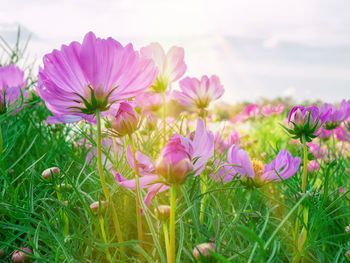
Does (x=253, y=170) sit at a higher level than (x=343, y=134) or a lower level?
higher

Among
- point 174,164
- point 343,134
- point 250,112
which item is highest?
point 174,164

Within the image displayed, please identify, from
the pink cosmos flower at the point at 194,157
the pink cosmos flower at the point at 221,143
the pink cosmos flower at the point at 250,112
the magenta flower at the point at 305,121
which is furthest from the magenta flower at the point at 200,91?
the pink cosmos flower at the point at 250,112

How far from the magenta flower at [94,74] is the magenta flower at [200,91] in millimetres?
407

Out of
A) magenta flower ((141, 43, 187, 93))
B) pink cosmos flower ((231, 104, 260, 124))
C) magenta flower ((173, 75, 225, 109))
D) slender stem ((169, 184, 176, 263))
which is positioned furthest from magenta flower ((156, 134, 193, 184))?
pink cosmos flower ((231, 104, 260, 124))

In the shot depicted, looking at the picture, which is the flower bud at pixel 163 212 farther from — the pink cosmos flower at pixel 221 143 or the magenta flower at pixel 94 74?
the pink cosmos flower at pixel 221 143

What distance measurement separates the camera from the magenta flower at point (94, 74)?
0.44 m

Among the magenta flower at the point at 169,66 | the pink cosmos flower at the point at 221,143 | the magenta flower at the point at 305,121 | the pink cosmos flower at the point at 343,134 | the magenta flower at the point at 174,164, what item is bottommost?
the pink cosmos flower at the point at 343,134

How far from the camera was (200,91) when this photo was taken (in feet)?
2.84

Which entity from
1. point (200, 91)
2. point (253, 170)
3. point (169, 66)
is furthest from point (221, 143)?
point (253, 170)

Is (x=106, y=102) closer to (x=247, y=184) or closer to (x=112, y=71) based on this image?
(x=112, y=71)

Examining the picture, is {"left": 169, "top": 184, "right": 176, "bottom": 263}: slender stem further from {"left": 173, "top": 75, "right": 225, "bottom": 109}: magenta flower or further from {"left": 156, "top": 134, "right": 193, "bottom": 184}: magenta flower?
{"left": 173, "top": 75, "right": 225, "bottom": 109}: magenta flower

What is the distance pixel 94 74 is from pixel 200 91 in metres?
0.45

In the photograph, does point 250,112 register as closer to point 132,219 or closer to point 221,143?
point 221,143

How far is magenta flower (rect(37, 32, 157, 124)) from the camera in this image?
1.46ft
